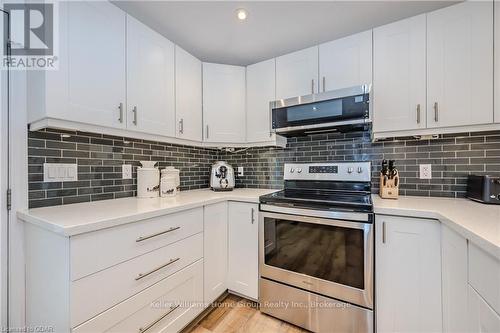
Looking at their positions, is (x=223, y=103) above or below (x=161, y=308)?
above

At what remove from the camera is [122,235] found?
3.58ft

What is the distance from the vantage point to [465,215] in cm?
110

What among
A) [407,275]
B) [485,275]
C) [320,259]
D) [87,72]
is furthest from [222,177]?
[485,275]

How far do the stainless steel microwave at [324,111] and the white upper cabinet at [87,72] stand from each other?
3.93 feet

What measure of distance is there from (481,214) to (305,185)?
117 cm

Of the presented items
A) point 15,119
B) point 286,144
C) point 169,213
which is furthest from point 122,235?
point 286,144

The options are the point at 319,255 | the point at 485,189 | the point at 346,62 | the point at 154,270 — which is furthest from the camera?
the point at 346,62

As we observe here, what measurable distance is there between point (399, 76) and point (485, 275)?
132 centimetres

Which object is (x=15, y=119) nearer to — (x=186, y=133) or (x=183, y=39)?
(x=186, y=133)

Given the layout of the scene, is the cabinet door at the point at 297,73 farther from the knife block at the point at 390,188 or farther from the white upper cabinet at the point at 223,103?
the knife block at the point at 390,188

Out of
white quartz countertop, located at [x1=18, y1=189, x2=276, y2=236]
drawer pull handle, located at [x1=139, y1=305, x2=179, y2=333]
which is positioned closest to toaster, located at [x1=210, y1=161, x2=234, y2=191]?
white quartz countertop, located at [x1=18, y1=189, x2=276, y2=236]

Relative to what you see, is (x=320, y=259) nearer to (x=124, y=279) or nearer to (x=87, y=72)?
(x=124, y=279)

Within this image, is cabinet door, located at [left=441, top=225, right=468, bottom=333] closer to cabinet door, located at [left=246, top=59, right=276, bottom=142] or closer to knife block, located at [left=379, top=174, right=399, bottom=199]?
knife block, located at [left=379, top=174, right=399, bottom=199]

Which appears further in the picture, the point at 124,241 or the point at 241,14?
the point at 241,14
